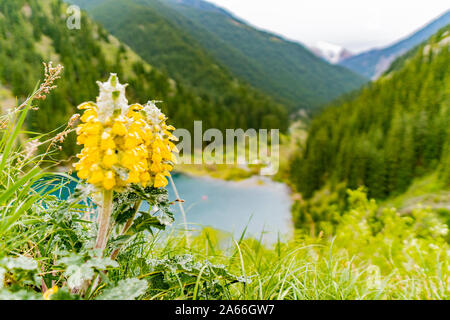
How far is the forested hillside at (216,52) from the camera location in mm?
45312

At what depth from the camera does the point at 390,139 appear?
912 inches

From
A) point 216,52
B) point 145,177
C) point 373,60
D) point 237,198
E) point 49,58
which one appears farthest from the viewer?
point 373,60

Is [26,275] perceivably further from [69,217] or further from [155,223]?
[155,223]

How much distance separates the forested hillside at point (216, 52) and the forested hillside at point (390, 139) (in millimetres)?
23733

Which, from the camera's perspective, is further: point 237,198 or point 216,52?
point 216,52

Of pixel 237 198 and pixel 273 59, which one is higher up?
pixel 273 59

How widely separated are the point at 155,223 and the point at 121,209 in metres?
0.11

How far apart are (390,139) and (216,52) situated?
6982cm

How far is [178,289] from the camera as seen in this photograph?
806mm

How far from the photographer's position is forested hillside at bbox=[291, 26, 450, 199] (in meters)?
21.7

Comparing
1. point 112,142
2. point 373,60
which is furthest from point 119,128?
point 373,60

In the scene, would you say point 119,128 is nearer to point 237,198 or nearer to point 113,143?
point 113,143

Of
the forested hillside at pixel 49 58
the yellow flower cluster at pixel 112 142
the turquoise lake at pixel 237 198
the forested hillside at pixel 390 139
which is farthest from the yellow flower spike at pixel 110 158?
the forested hillside at pixel 390 139

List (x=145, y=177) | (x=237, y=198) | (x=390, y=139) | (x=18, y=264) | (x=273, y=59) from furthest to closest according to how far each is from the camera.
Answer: (x=273, y=59), (x=237, y=198), (x=390, y=139), (x=145, y=177), (x=18, y=264)
